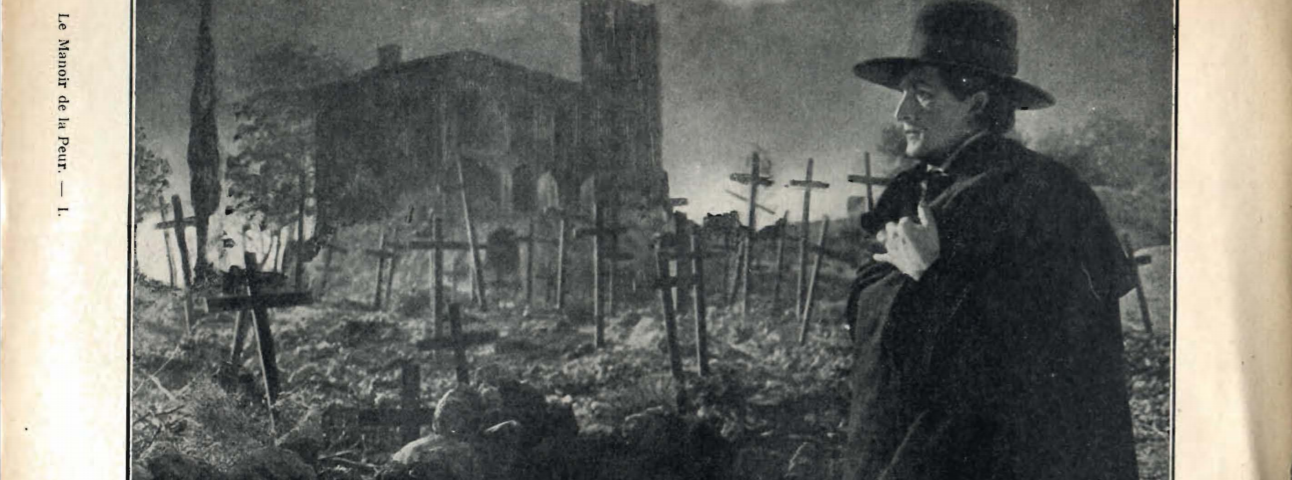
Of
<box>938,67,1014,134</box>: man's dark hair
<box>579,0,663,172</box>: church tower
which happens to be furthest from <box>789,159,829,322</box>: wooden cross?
<box>938,67,1014,134</box>: man's dark hair

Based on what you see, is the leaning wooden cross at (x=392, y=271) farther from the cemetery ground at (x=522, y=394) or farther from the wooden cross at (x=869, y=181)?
the wooden cross at (x=869, y=181)

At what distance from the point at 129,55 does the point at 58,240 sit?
787 mm

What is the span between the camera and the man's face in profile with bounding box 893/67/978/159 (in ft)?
17.3

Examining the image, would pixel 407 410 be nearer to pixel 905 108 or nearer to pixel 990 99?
pixel 905 108

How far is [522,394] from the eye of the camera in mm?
5125

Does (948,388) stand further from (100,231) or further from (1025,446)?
(100,231)

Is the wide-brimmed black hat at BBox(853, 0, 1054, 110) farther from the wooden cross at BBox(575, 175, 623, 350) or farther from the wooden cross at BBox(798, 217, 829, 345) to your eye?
the wooden cross at BBox(575, 175, 623, 350)

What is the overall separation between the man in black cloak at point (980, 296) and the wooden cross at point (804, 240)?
22 cm

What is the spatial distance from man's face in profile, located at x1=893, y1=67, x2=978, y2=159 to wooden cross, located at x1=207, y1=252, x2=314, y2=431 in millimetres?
2641

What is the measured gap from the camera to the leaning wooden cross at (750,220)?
204 inches

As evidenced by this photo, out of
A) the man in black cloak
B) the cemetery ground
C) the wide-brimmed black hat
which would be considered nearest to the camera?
the cemetery ground

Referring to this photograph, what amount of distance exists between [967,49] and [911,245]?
86cm

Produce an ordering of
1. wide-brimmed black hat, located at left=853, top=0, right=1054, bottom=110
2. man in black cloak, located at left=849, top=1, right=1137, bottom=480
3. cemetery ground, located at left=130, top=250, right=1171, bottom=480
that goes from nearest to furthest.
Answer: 1. cemetery ground, located at left=130, top=250, right=1171, bottom=480
2. man in black cloak, located at left=849, top=1, right=1137, bottom=480
3. wide-brimmed black hat, located at left=853, top=0, right=1054, bottom=110

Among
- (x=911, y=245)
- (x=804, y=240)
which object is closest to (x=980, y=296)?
(x=911, y=245)
